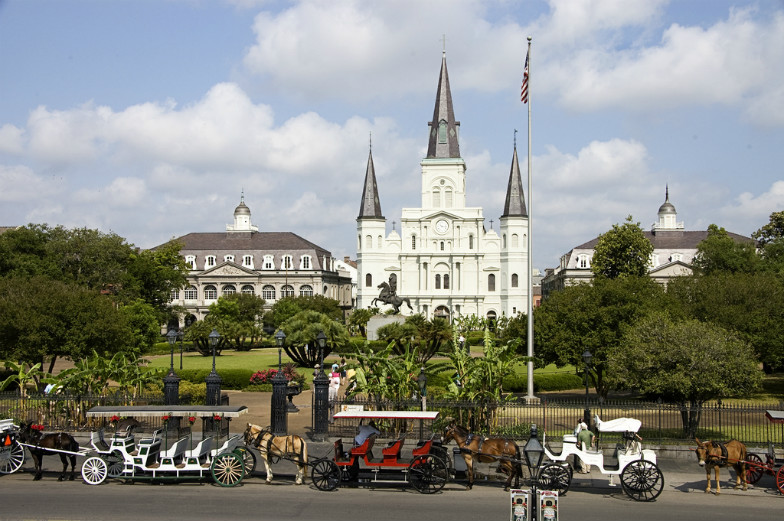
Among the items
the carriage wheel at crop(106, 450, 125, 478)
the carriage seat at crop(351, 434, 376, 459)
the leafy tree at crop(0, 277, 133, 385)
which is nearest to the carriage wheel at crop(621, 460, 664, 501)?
the carriage seat at crop(351, 434, 376, 459)

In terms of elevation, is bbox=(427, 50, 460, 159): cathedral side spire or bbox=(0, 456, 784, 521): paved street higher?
bbox=(427, 50, 460, 159): cathedral side spire

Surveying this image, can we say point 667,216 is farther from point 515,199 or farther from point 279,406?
point 279,406

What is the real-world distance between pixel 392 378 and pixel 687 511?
9968 millimetres

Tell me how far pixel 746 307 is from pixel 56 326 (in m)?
30.6

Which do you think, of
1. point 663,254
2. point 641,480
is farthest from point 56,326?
point 663,254

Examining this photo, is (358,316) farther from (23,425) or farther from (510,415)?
(23,425)

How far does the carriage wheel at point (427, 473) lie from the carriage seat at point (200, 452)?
4.45m

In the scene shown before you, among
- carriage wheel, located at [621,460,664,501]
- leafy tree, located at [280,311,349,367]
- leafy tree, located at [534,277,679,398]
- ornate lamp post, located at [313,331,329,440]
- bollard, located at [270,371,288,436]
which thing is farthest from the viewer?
leafy tree, located at [280,311,349,367]

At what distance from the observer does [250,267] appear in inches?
4072

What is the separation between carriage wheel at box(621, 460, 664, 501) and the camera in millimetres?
14664

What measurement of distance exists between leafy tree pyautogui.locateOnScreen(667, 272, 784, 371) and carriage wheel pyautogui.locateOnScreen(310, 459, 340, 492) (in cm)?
2173

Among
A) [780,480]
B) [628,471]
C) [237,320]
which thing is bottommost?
[780,480]

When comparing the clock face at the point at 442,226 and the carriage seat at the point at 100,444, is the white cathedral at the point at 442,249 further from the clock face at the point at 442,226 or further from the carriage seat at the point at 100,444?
the carriage seat at the point at 100,444

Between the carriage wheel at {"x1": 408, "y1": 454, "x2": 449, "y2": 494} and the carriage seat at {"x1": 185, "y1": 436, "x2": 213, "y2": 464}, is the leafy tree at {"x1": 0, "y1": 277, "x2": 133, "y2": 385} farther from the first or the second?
the carriage wheel at {"x1": 408, "y1": 454, "x2": 449, "y2": 494}
